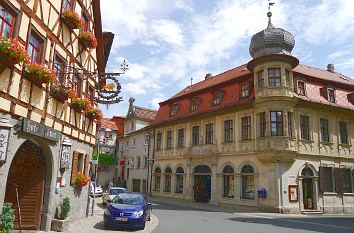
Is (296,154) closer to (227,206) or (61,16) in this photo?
(227,206)

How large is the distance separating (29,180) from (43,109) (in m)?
2.69

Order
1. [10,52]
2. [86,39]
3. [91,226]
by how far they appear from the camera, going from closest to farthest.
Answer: [10,52] < [91,226] < [86,39]

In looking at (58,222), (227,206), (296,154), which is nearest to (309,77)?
(296,154)

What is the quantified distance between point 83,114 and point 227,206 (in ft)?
53.3

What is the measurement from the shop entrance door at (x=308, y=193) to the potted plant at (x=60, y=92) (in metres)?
19.8

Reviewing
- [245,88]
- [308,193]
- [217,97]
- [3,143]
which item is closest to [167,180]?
[217,97]

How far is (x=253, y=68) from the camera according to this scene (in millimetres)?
26188

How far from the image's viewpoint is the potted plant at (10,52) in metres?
7.74

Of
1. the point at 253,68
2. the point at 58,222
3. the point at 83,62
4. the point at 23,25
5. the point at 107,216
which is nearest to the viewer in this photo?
the point at 23,25

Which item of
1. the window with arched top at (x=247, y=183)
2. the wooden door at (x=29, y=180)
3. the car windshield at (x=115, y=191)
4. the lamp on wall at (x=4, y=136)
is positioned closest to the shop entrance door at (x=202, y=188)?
the window with arched top at (x=247, y=183)

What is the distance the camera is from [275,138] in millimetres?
23750

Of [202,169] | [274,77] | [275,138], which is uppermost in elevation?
[274,77]

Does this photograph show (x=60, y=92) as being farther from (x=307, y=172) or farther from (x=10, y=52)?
(x=307, y=172)

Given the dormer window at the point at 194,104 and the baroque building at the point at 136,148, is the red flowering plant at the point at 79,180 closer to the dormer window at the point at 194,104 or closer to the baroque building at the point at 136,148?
the dormer window at the point at 194,104
